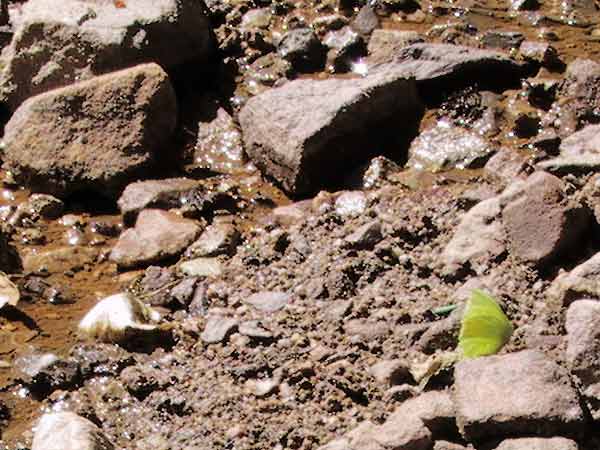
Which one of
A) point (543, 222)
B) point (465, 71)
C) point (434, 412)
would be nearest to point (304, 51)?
point (465, 71)

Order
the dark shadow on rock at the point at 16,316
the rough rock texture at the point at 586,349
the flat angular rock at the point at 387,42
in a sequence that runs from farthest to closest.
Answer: the flat angular rock at the point at 387,42
the dark shadow on rock at the point at 16,316
the rough rock texture at the point at 586,349

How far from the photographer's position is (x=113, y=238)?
5254mm

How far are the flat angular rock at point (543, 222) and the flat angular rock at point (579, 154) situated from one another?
35 centimetres

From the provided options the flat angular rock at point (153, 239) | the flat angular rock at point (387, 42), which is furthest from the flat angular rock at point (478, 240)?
the flat angular rock at point (387, 42)

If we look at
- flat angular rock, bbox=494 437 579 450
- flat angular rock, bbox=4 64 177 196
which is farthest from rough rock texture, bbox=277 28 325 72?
flat angular rock, bbox=494 437 579 450

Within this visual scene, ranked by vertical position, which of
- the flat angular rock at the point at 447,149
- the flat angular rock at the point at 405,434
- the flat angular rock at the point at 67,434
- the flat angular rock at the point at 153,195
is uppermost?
the flat angular rock at the point at 405,434

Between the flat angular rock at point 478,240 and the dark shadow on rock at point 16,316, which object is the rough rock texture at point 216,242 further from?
the flat angular rock at point 478,240

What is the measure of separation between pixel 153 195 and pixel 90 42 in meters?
1.32

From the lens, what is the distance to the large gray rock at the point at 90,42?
6051 millimetres

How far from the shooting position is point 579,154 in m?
4.40

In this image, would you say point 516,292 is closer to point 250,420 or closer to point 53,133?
point 250,420

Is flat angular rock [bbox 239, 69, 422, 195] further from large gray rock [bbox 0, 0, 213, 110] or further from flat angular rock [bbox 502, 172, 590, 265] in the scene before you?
flat angular rock [bbox 502, 172, 590, 265]

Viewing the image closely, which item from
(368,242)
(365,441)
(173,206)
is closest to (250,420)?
(365,441)

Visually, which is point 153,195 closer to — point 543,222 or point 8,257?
point 8,257
